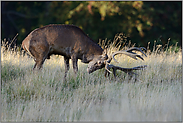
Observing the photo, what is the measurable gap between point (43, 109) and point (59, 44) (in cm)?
175

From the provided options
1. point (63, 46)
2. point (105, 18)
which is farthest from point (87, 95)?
point (105, 18)

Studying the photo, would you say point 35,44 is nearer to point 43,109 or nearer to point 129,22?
point 43,109

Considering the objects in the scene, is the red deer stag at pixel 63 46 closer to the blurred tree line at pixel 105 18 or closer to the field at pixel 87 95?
the field at pixel 87 95

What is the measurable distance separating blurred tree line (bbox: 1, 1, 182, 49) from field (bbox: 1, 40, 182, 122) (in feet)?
25.1

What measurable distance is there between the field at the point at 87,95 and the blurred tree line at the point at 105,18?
25.1 feet

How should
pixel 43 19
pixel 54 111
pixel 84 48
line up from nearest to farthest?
pixel 54 111
pixel 84 48
pixel 43 19

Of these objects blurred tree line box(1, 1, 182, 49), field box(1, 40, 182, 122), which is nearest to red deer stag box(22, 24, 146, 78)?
field box(1, 40, 182, 122)

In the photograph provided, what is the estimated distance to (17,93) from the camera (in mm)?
5562

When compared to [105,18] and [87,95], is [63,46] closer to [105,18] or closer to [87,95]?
[87,95]

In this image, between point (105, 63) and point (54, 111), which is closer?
point (54, 111)

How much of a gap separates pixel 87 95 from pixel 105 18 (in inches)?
408

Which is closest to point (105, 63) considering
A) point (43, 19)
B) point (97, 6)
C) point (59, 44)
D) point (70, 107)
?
point (59, 44)

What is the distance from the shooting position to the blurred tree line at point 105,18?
1476 centimetres

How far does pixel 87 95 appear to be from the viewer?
5.58 metres
